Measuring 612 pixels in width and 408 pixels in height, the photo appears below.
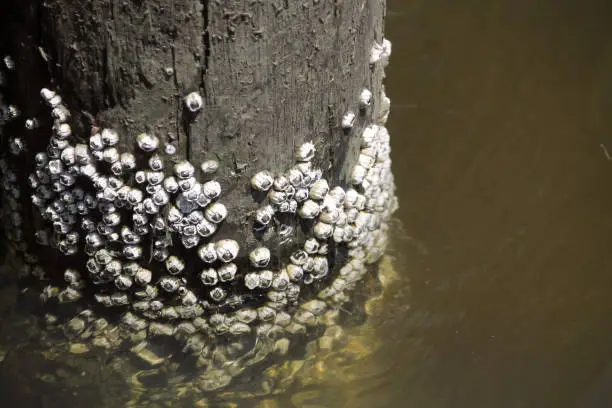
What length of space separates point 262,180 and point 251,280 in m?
0.14

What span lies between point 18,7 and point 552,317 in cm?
87

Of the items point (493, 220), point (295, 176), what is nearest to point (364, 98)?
point (295, 176)

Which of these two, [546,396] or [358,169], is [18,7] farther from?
[546,396]

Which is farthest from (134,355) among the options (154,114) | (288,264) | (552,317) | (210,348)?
(552,317)

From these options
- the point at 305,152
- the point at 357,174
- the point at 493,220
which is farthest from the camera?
the point at 493,220

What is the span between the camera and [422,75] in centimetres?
167

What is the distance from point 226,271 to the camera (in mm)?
1013

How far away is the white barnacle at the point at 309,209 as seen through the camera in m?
1.01

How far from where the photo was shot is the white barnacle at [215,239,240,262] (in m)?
0.99

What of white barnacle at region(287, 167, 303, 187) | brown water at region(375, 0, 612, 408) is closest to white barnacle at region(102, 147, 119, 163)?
white barnacle at region(287, 167, 303, 187)

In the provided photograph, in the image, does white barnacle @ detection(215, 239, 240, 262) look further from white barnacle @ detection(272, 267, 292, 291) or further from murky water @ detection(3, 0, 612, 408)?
murky water @ detection(3, 0, 612, 408)

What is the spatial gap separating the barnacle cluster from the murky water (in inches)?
4.2

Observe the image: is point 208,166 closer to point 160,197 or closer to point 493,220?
point 160,197

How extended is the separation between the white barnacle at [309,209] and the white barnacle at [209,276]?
131 millimetres
